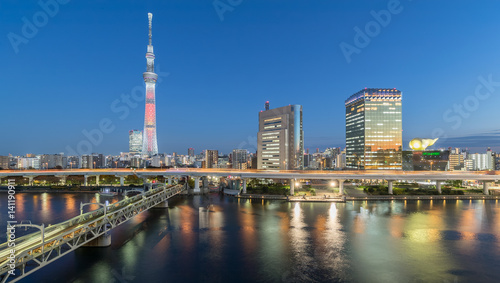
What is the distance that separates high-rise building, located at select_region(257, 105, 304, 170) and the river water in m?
96.4

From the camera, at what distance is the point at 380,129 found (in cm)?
13162

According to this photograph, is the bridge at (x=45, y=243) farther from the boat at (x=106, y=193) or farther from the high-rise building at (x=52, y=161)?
the high-rise building at (x=52, y=161)

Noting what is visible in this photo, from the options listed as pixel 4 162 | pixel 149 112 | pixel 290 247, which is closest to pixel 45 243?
pixel 290 247

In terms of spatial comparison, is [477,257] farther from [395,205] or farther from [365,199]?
[365,199]

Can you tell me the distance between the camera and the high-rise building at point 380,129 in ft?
426

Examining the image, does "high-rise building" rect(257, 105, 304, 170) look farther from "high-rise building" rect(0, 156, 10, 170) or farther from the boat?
"high-rise building" rect(0, 156, 10, 170)

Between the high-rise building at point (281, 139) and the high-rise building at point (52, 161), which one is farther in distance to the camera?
the high-rise building at point (52, 161)

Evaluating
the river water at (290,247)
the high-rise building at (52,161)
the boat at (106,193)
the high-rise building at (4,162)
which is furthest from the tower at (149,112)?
the river water at (290,247)

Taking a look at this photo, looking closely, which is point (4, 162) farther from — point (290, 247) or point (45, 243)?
point (290, 247)

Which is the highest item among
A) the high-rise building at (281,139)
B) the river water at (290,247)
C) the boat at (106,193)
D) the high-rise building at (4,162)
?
the high-rise building at (281,139)

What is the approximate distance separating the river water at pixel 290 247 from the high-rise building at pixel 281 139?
96358mm

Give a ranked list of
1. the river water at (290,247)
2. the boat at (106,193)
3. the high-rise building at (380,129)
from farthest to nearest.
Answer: the high-rise building at (380,129) → the boat at (106,193) → the river water at (290,247)

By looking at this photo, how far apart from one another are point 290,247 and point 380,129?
4755 inches

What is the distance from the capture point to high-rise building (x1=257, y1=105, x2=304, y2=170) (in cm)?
14050
